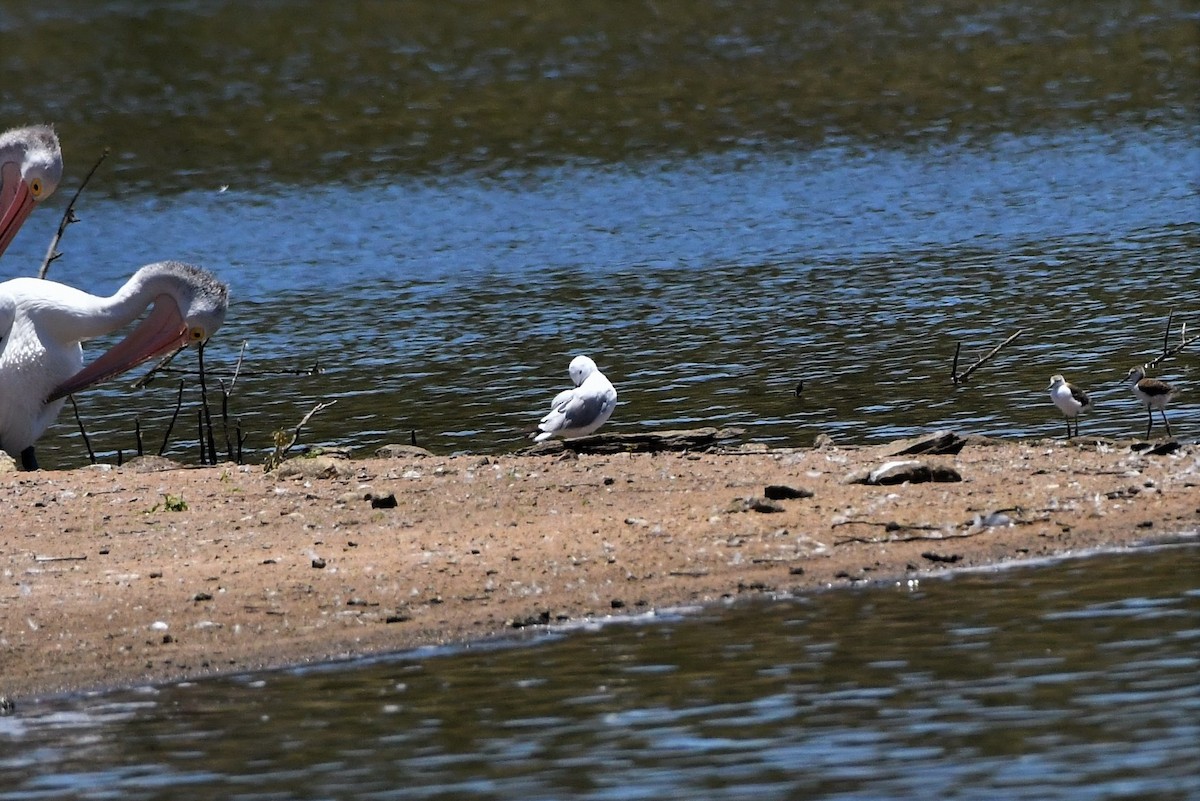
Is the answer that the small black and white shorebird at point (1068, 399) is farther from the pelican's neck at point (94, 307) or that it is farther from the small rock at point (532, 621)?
the pelican's neck at point (94, 307)

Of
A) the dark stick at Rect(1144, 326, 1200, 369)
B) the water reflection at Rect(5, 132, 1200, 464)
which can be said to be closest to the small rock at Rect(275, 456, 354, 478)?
the water reflection at Rect(5, 132, 1200, 464)

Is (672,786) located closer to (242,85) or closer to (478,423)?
(478,423)

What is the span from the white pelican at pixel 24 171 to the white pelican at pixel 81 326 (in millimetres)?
1107

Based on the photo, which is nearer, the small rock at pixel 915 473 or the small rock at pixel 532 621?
the small rock at pixel 532 621

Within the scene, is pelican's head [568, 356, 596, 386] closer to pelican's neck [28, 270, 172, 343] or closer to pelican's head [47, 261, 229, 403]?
pelican's head [47, 261, 229, 403]

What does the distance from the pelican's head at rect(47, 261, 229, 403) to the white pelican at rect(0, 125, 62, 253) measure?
1.40m

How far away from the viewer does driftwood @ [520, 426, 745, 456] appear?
12016 millimetres

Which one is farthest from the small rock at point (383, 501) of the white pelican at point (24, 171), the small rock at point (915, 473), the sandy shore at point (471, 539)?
the white pelican at point (24, 171)

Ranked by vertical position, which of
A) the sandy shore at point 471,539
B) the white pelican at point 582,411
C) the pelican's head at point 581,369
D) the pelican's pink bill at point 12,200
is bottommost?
the sandy shore at point 471,539

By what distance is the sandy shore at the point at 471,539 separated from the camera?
9227mm

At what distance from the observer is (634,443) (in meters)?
12.0

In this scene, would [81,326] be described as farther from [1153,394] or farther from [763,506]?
[1153,394]

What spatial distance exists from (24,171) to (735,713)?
774cm

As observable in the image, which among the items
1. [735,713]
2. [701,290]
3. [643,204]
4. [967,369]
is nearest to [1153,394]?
[967,369]
